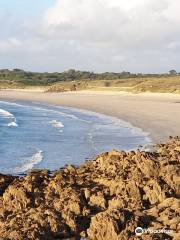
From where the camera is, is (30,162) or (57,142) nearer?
(30,162)

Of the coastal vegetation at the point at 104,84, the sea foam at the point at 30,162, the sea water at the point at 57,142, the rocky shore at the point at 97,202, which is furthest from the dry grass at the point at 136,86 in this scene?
the rocky shore at the point at 97,202

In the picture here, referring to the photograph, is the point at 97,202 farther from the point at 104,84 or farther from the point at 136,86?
the point at 104,84

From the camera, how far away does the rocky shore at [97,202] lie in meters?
7.87

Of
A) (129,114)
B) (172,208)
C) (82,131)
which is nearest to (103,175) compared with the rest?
(172,208)

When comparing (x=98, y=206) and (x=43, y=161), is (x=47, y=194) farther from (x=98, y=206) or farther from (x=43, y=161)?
(x=43, y=161)

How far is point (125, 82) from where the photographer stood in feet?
368

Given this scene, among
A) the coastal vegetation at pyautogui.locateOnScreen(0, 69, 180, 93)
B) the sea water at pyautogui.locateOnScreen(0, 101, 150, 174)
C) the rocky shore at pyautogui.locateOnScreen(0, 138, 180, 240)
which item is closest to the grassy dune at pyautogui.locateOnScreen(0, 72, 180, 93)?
the coastal vegetation at pyautogui.locateOnScreen(0, 69, 180, 93)

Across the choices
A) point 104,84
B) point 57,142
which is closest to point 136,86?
point 104,84

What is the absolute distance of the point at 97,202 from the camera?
357 inches

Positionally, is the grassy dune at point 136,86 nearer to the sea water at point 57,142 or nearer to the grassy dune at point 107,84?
the grassy dune at point 107,84

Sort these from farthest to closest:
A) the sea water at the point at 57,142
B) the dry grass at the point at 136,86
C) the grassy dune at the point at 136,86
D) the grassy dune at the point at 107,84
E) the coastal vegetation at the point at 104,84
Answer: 1. the coastal vegetation at the point at 104,84
2. the grassy dune at the point at 107,84
3. the dry grass at the point at 136,86
4. the grassy dune at the point at 136,86
5. the sea water at the point at 57,142

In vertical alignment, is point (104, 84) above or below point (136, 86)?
below

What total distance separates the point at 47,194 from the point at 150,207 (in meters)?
1.77

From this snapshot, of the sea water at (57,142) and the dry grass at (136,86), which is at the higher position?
the sea water at (57,142)
